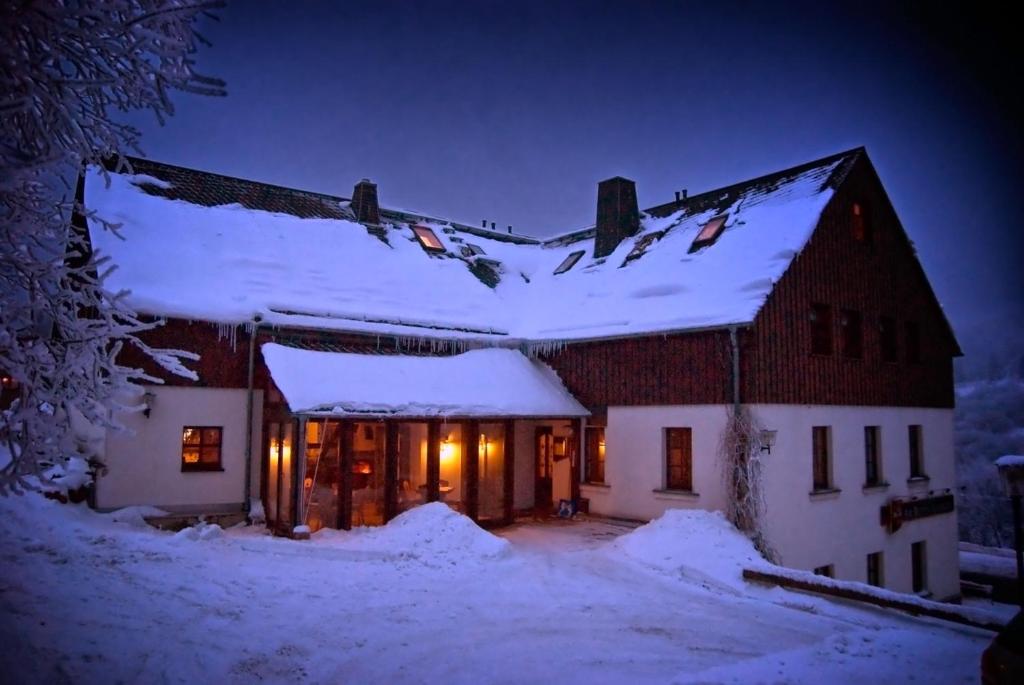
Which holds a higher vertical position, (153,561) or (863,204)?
(863,204)

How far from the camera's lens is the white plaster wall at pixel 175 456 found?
13.1m

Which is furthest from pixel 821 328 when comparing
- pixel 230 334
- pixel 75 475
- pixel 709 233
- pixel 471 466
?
pixel 75 475

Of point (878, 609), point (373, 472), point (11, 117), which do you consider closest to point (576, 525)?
point (373, 472)

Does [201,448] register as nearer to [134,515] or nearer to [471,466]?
[134,515]

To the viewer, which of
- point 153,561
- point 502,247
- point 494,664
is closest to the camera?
point 494,664

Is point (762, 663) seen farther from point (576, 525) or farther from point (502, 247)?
point (502, 247)

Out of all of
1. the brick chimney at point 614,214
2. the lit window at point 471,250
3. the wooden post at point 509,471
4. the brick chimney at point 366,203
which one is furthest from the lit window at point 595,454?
the brick chimney at point 366,203

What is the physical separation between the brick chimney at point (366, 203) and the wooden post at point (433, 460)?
863 cm

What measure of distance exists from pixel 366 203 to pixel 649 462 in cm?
1152

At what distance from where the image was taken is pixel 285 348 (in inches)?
566

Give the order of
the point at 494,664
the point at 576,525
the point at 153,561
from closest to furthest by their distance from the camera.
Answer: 1. the point at 494,664
2. the point at 153,561
3. the point at 576,525

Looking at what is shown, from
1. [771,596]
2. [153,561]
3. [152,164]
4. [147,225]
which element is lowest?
[771,596]

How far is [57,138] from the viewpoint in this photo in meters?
5.04

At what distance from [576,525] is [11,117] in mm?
13135
